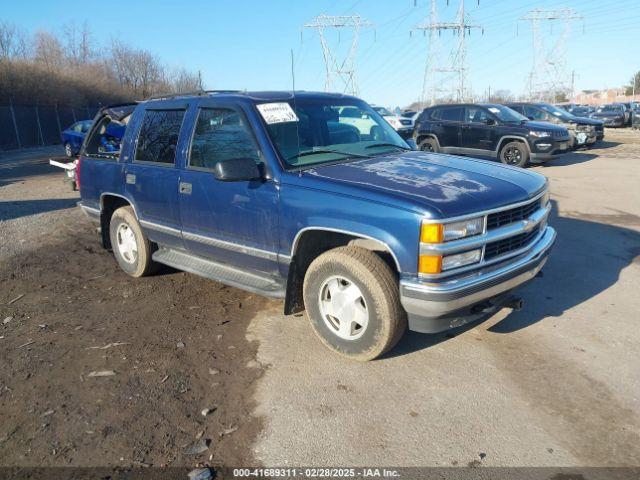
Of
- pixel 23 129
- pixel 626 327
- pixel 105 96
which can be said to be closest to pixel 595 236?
pixel 626 327

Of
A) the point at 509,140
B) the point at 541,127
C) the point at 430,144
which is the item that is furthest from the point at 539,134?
the point at 430,144

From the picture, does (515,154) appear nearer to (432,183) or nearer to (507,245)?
(507,245)

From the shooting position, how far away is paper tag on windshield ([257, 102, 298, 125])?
405cm

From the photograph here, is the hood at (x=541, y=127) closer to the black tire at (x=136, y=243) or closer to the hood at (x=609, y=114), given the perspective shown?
the black tire at (x=136, y=243)

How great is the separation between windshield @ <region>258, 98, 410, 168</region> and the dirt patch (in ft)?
5.27

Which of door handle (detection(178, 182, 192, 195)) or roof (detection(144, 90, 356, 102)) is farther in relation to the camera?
door handle (detection(178, 182, 192, 195))

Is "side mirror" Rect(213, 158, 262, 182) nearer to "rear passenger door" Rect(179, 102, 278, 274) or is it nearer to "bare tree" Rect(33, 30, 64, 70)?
"rear passenger door" Rect(179, 102, 278, 274)

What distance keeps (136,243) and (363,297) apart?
10.1ft

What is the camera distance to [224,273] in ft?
14.5

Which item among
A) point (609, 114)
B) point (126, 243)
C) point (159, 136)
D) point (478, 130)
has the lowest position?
point (609, 114)

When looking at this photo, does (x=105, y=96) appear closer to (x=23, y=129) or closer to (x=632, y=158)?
(x=23, y=129)

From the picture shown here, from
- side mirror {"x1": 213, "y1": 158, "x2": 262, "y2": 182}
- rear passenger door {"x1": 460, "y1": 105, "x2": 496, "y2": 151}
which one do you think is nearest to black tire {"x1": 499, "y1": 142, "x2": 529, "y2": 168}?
rear passenger door {"x1": 460, "y1": 105, "x2": 496, "y2": 151}

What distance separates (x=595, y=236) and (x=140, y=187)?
5.84 metres

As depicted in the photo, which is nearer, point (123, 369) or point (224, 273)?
point (123, 369)
